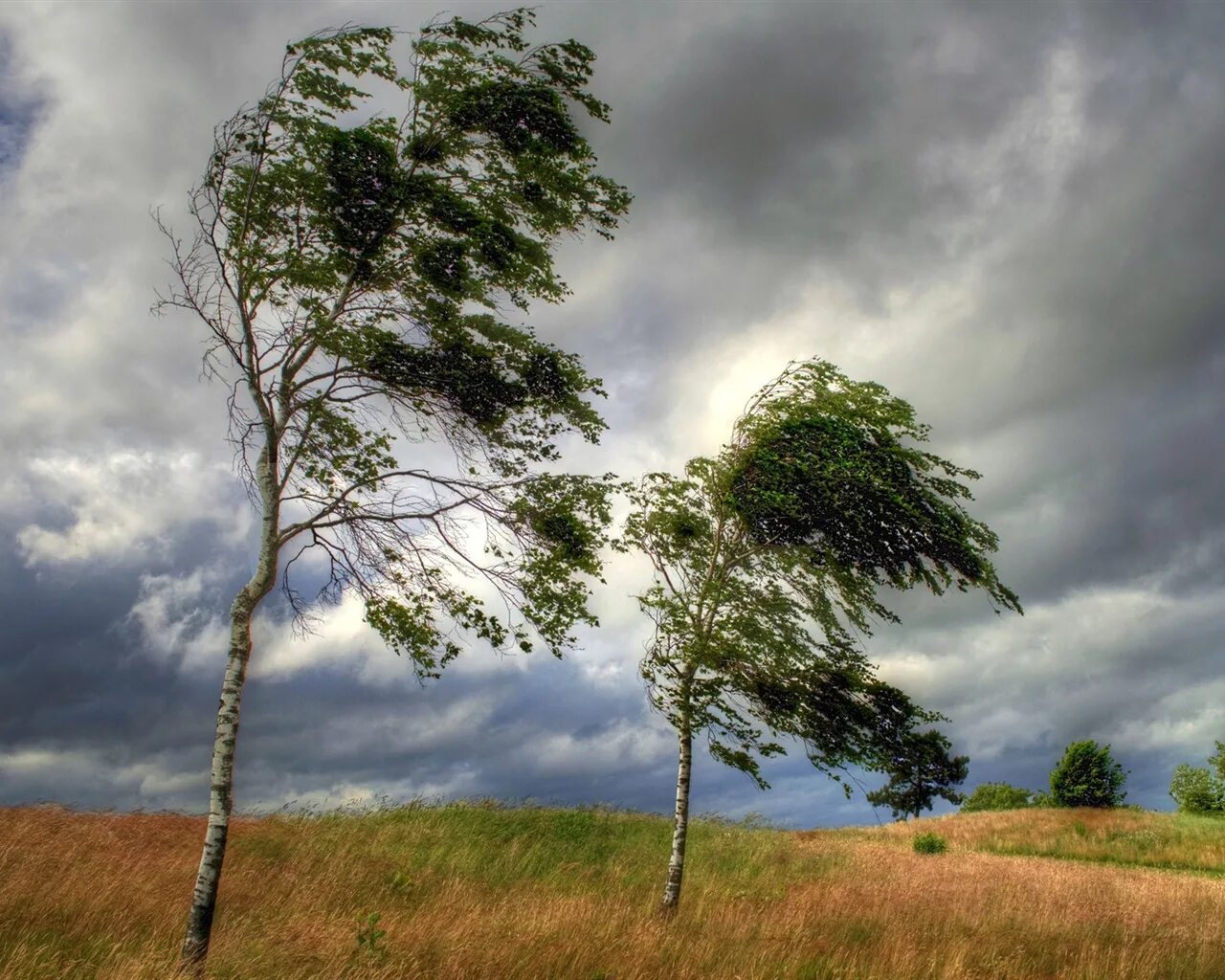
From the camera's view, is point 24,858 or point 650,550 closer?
point 24,858

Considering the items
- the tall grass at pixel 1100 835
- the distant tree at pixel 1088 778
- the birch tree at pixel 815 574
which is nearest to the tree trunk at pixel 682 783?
the birch tree at pixel 815 574

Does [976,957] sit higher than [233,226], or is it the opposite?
[233,226]

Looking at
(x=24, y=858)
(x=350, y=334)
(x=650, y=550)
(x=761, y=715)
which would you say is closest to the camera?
(x=350, y=334)

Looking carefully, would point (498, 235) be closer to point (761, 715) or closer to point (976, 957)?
point (761, 715)

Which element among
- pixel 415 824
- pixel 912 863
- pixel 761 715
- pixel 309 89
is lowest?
pixel 912 863

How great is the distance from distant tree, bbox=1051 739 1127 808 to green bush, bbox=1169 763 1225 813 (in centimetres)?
1534

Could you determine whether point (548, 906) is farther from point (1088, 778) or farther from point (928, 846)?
point (1088, 778)

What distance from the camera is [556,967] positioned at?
742 centimetres

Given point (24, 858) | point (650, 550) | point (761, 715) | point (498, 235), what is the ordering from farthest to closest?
point (650, 550) < point (761, 715) < point (24, 858) < point (498, 235)

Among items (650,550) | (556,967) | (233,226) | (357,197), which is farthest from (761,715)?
(233,226)

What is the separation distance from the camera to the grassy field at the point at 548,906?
25.0 ft

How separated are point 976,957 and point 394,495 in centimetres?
947

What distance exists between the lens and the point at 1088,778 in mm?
35719

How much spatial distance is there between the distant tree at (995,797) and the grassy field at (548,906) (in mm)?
44034
